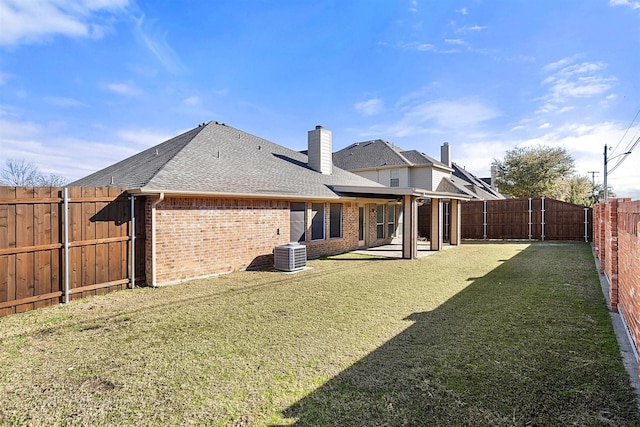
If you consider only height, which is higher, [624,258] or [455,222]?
[455,222]

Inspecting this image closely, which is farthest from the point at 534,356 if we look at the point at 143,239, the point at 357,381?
the point at 143,239

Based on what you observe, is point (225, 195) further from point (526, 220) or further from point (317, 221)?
point (526, 220)

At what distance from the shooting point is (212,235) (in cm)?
903

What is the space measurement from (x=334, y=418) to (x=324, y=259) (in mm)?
9266

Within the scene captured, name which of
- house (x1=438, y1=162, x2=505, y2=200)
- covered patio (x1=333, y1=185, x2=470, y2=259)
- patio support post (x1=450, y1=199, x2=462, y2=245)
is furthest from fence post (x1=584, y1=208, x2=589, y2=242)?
covered patio (x1=333, y1=185, x2=470, y2=259)

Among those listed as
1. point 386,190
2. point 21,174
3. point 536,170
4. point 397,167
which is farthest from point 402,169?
point 21,174

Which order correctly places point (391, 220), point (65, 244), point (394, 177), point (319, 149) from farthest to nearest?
point (394, 177) < point (391, 220) < point (319, 149) < point (65, 244)

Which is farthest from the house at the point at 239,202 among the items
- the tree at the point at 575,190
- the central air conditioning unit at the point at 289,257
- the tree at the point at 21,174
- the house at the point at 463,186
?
the tree at the point at 575,190

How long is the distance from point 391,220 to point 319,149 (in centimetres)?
558

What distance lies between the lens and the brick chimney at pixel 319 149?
49.3 feet

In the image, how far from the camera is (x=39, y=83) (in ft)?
44.9

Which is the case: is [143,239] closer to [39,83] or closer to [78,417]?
[78,417]

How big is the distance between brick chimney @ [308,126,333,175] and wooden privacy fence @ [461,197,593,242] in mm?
10455

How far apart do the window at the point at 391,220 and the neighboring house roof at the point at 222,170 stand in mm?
3041
